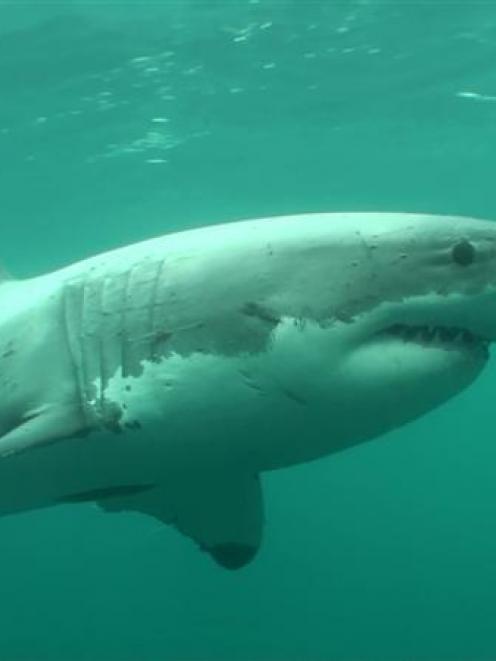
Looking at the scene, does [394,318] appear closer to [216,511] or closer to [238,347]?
[238,347]

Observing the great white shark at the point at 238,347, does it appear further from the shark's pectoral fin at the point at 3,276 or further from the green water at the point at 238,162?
the green water at the point at 238,162

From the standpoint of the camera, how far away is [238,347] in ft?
14.6

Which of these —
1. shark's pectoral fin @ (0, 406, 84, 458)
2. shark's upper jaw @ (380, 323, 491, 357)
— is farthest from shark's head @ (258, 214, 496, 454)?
shark's pectoral fin @ (0, 406, 84, 458)

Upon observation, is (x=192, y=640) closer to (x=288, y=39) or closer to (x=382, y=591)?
(x=382, y=591)

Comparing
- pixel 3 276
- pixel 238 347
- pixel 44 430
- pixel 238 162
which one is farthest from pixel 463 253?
pixel 238 162

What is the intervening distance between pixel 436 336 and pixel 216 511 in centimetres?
270

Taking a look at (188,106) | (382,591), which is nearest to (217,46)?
(188,106)

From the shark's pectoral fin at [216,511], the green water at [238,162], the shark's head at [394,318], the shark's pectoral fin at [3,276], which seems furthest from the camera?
the green water at [238,162]

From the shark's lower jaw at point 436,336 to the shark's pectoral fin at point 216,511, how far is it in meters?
2.09

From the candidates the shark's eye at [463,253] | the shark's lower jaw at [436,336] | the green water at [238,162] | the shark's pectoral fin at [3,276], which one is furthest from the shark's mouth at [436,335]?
the green water at [238,162]

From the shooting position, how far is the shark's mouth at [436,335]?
4199 mm

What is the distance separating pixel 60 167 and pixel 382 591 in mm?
21889

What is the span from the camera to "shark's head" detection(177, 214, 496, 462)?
418cm

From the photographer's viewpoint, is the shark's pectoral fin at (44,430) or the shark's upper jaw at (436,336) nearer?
the shark's upper jaw at (436,336)
